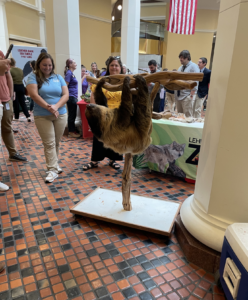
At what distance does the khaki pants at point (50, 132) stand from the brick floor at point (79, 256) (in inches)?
15.3

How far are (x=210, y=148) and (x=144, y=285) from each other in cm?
111

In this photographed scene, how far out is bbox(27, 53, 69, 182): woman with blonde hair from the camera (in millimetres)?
2807

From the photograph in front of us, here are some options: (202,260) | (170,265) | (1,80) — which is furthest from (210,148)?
(1,80)

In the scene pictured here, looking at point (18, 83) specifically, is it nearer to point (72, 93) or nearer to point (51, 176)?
point (72, 93)

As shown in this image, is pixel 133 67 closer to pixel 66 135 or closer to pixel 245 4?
pixel 66 135

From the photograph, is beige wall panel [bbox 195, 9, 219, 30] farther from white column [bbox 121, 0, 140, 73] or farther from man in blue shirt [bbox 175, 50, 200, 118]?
man in blue shirt [bbox 175, 50, 200, 118]

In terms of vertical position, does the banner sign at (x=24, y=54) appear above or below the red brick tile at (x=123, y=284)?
above

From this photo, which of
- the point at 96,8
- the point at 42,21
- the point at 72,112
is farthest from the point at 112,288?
the point at 96,8

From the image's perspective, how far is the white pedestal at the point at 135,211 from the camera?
2.08m

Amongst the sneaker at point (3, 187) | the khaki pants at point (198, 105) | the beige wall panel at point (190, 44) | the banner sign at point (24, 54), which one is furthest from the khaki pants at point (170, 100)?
the beige wall panel at point (190, 44)

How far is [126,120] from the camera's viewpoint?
65.9 inches

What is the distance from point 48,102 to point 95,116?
159cm

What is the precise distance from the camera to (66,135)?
5.38 m

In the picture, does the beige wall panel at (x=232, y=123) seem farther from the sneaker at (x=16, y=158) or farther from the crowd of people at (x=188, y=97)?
the sneaker at (x=16, y=158)
